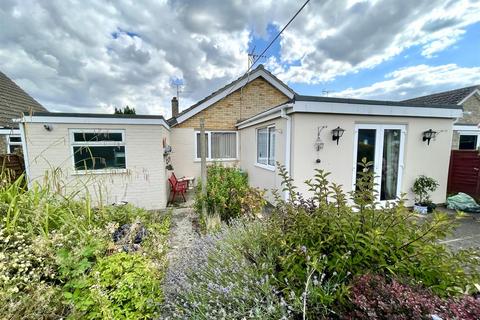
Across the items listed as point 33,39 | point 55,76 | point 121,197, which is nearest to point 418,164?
point 121,197

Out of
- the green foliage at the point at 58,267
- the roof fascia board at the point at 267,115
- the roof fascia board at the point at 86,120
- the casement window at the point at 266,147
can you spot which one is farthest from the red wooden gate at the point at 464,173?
the roof fascia board at the point at 86,120

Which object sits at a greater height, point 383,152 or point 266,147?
point 266,147

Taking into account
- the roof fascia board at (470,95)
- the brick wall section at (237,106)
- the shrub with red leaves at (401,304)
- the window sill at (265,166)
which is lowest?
the shrub with red leaves at (401,304)

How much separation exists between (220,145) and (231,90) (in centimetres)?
295

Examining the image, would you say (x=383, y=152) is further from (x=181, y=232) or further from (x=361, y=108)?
(x=181, y=232)

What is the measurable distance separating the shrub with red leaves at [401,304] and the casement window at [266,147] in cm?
535

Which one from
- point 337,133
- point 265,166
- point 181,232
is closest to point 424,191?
point 337,133

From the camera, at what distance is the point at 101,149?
598 centimetres

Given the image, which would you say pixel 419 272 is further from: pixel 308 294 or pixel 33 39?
pixel 33 39

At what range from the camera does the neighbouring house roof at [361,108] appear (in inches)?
204

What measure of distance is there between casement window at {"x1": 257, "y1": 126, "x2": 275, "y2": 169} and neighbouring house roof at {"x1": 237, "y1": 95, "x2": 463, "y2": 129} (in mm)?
804

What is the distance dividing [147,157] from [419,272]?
6569 mm

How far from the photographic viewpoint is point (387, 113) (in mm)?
5664

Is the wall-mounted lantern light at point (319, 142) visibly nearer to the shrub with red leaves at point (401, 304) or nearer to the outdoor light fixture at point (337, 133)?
the outdoor light fixture at point (337, 133)
